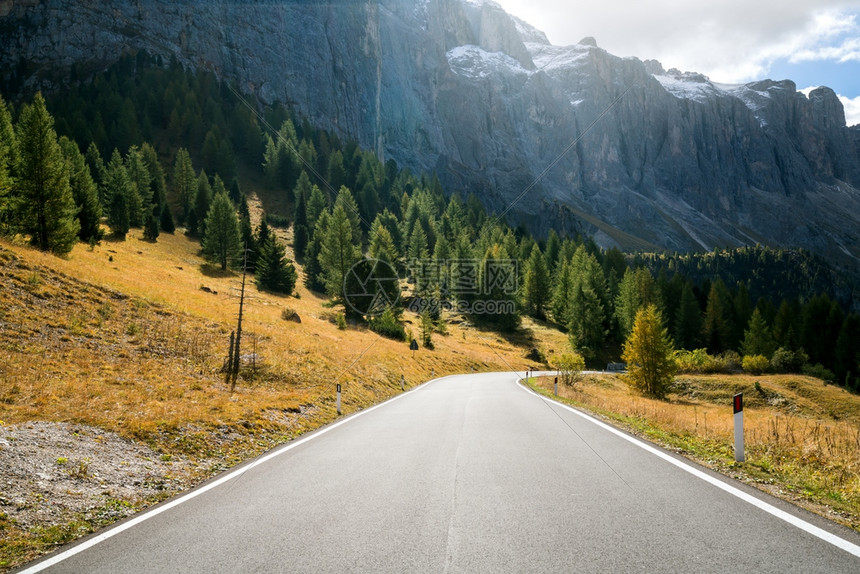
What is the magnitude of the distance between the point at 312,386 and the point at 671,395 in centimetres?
3199

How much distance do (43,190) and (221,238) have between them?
29.8 m

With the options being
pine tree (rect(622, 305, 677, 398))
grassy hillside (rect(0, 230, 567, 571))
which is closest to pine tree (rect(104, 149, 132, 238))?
grassy hillside (rect(0, 230, 567, 571))

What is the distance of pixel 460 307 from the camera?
69.8 meters

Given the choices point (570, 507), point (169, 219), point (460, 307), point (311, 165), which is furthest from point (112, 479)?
point (311, 165)

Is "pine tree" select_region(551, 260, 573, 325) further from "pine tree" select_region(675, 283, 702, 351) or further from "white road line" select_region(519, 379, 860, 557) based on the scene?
"white road line" select_region(519, 379, 860, 557)

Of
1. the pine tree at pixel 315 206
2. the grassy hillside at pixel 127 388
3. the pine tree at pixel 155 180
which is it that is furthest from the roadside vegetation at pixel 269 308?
the pine tree at pixel 315 206

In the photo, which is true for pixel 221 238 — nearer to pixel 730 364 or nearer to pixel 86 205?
pixel 86 205

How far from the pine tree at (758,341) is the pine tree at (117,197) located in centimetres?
8560

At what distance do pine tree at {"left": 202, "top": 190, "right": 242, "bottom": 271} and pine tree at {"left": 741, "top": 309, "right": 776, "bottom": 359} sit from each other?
72175mm

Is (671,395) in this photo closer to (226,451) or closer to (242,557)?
(226,451)

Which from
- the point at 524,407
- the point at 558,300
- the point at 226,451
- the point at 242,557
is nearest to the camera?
the point at 242,557

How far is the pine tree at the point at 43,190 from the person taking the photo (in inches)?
1187

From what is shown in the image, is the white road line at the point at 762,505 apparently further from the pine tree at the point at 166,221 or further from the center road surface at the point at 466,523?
the pine tree at the point at 166,221

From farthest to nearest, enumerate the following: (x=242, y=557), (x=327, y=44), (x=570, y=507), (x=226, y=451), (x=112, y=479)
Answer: (x=327, y=44) < (x=226, y=451) < (x=112, y=479) < (x=570, y=507) < (x=242, y=557)
